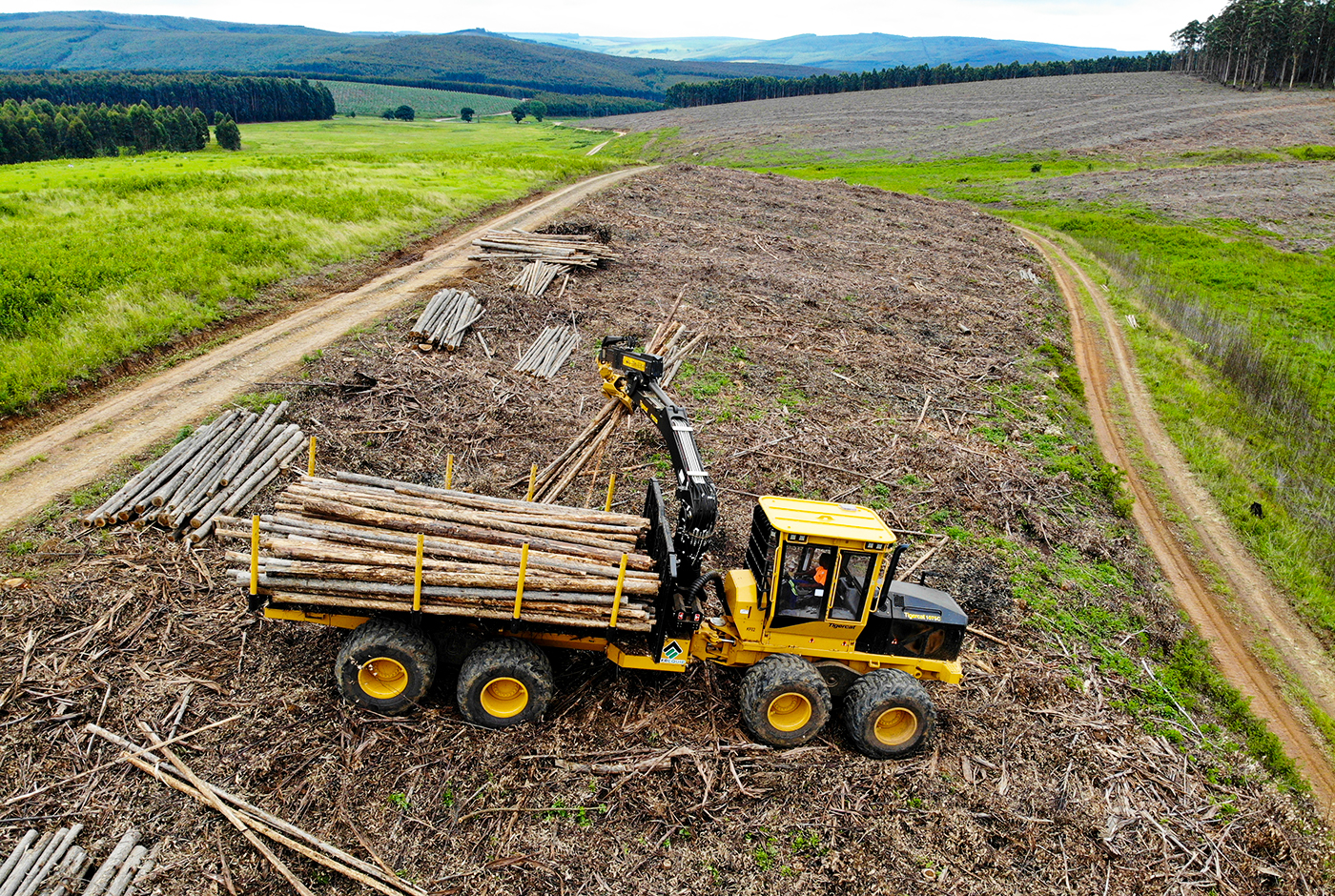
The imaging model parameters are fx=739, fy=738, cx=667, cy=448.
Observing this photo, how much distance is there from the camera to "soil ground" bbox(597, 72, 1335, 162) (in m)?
78.2

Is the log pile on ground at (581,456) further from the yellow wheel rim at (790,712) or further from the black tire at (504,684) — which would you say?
the yellow wheel rim at (790,712)

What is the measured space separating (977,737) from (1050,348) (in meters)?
20.3

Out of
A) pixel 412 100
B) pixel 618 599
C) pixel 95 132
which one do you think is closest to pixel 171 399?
pixel 618 599

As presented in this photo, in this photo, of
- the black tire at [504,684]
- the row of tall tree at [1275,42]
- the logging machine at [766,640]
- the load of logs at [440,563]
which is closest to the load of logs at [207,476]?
the load of logs at [440,563]

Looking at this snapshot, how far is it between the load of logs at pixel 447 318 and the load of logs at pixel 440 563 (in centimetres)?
1119

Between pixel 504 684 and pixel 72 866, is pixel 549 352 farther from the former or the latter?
pixel 72 866

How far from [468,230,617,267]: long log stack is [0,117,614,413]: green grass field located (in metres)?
4.41

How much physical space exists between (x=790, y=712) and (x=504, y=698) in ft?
12.2

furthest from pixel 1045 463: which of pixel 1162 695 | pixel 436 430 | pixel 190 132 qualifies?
pixel 190 132

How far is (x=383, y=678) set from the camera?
940 centimetres

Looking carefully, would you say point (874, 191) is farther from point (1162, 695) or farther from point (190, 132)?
point (190, 132)

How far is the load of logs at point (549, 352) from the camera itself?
2068 centimetres

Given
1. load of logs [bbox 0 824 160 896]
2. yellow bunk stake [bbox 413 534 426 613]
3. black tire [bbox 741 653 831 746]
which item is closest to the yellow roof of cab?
black tire [bbox 741 653 831 746]

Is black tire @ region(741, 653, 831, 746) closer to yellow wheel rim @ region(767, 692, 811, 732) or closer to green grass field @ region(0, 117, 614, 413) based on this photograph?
yellow wheel rim @ region(767, 692, 811, 732)
